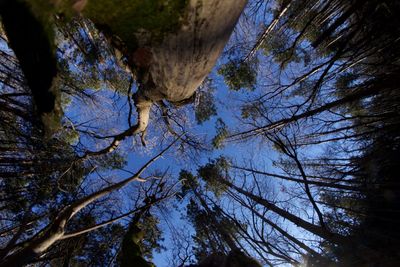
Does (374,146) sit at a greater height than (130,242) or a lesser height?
greater

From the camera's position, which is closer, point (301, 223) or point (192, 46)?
point (192, 46)

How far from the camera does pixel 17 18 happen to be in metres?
1.64

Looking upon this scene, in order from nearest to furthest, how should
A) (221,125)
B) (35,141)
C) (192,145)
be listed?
(35,141), (192,145), (221,125)

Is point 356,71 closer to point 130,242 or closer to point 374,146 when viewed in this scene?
point 374,146

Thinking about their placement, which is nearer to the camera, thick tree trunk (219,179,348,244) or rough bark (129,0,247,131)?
rough bark (129,0,247,131)

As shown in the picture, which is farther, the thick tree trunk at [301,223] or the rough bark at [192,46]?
the thick tree trunk at [301,223]

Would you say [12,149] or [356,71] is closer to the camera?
[12,149]

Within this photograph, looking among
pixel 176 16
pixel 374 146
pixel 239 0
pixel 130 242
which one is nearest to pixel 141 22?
pixel 176 16

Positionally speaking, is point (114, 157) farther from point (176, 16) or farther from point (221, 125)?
point (176, 16)

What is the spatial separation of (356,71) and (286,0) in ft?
11.4

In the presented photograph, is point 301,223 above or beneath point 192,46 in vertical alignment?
above

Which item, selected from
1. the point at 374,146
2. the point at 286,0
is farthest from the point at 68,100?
the point at 374,146

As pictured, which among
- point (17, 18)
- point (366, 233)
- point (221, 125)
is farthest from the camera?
point (221, 125)

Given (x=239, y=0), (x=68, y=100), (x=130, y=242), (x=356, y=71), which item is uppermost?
(x=68, y=100)
